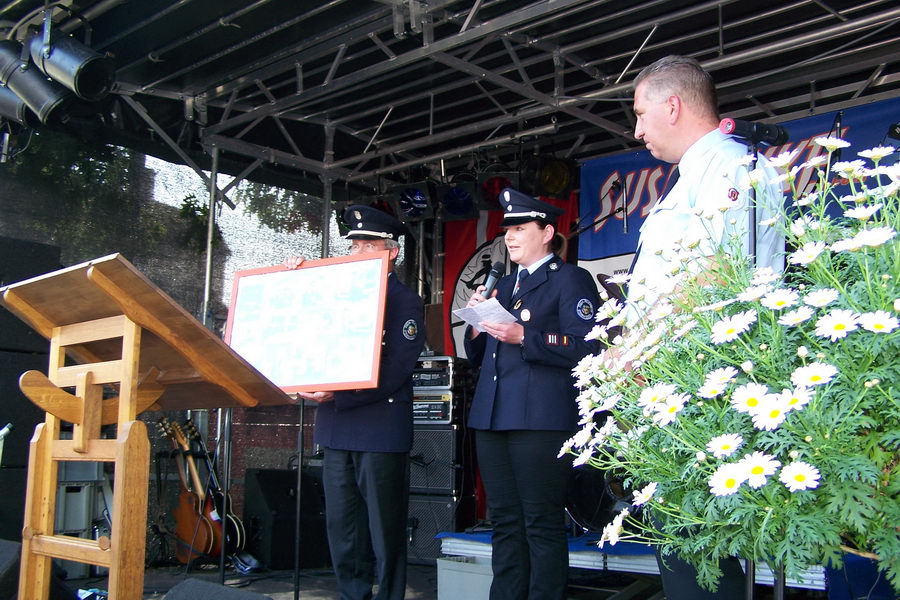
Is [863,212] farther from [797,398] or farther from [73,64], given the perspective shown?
[73,64]

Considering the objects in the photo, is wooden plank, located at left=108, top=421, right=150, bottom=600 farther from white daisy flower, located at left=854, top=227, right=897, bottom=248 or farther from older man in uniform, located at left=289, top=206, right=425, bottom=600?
white daisy flower, located at left=854, top=227, right=897, bottom=248

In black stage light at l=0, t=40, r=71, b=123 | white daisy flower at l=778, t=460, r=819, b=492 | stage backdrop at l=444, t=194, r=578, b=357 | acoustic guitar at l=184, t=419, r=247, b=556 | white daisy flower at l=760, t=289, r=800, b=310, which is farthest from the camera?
stage backdrop at l=444, t=194, r=578, b=357

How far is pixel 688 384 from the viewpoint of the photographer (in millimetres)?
1338

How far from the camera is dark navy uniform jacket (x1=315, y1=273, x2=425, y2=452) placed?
3.52m

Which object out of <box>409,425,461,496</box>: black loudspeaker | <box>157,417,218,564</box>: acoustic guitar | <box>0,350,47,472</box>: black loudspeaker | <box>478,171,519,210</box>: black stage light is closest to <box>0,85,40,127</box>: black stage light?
<box>0,350,47,472</box>: black loudspeaker

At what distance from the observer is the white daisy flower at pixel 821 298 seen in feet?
3.98

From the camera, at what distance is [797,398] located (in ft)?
3.76

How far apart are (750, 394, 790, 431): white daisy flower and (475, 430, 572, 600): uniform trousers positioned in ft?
6.84

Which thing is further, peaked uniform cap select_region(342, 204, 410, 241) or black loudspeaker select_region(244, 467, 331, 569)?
black loudspeaker select_region(244, 467, 331, 569)

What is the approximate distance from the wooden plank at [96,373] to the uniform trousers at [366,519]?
139 centimetres

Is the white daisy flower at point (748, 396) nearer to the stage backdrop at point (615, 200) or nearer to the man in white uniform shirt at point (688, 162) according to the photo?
the man in white uniform shirt at point (688, 162)

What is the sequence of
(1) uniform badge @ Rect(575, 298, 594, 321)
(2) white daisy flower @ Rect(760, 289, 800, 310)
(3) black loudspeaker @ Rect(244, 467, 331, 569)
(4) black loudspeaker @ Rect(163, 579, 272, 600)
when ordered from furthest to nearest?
(3) black loudspeaker @ Rect(244, 467, 331, 569), (1) uniform badge @ Rect(575, 298, 594, 321), (4) black loudspeaker @ Rect(163, 579, 272, 600), (2) white daisy flower @ Rect(760, 289, 800, 310)

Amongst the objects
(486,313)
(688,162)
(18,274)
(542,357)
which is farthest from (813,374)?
(18,274)

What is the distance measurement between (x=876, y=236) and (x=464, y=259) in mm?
6573
